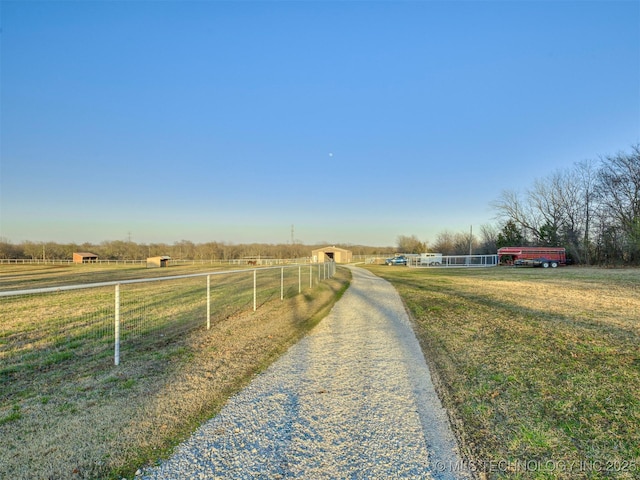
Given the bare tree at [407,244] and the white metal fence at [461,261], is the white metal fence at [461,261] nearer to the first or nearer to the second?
the white metal fence at [461,261]

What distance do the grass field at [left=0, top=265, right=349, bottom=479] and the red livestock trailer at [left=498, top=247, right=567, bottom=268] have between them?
36.8 meters

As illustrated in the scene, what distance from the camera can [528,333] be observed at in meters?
6.82

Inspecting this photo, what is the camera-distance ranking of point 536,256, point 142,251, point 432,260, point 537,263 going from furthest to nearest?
point 142,251 → point 432,260 → point 536,256 → point 537,263

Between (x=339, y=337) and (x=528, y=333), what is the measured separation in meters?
3.89

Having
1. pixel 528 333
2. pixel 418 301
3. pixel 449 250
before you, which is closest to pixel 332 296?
pixel 418 301

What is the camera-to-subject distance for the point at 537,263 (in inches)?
1449

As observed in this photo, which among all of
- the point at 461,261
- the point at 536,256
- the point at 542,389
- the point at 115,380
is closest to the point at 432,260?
the point at 461,261

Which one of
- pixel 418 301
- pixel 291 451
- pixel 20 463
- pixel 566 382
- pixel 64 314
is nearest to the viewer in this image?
pixel 20 463

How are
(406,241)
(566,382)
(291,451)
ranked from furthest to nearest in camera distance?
(406,241) → (566,382) → (291,451)

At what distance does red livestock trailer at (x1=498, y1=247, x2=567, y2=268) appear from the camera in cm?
3731

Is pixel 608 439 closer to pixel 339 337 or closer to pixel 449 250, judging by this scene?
pixel 339 337

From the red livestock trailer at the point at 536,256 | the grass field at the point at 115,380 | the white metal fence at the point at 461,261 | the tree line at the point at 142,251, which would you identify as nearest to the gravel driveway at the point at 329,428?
the grass field at the point at 115,380

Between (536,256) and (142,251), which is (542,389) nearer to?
(536,256)

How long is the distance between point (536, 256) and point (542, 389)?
41725mm
